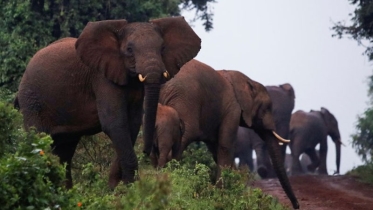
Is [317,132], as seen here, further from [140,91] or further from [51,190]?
[51,190]

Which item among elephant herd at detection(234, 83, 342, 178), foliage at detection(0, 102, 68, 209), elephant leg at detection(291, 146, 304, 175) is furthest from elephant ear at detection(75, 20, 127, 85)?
elephant leg at detection(291, 146, 304, 175)

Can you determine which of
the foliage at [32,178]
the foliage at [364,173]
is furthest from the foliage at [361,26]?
the foliage at [32,178]

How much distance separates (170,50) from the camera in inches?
479

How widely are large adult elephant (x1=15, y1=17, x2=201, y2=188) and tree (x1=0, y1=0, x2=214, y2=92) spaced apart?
5.33 meters

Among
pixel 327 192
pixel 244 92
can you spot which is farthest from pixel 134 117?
pixel 327 192

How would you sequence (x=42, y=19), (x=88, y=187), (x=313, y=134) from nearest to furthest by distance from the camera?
(x=88, y=187)
(x=42, y=19)
(x=313, y=134)

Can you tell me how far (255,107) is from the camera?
16.7 meters

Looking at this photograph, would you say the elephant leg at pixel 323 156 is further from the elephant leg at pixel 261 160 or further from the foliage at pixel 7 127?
the foliage at pixel 7 127

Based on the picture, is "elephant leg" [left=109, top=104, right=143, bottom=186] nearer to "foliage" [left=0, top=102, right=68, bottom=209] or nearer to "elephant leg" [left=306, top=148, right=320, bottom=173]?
"foliage" [left=0, top=102, right=68, bottom=209]

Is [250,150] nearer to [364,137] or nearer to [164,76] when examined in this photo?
[364,137]

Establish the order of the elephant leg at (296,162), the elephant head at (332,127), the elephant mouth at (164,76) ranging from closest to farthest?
the elephant mouth at (164,76)
the elephant leg at (296,162)
the elephant head at (332,127)

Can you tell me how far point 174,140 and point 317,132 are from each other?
13.4 meters

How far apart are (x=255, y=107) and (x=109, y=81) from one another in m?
5.13

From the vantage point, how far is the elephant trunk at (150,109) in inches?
447
